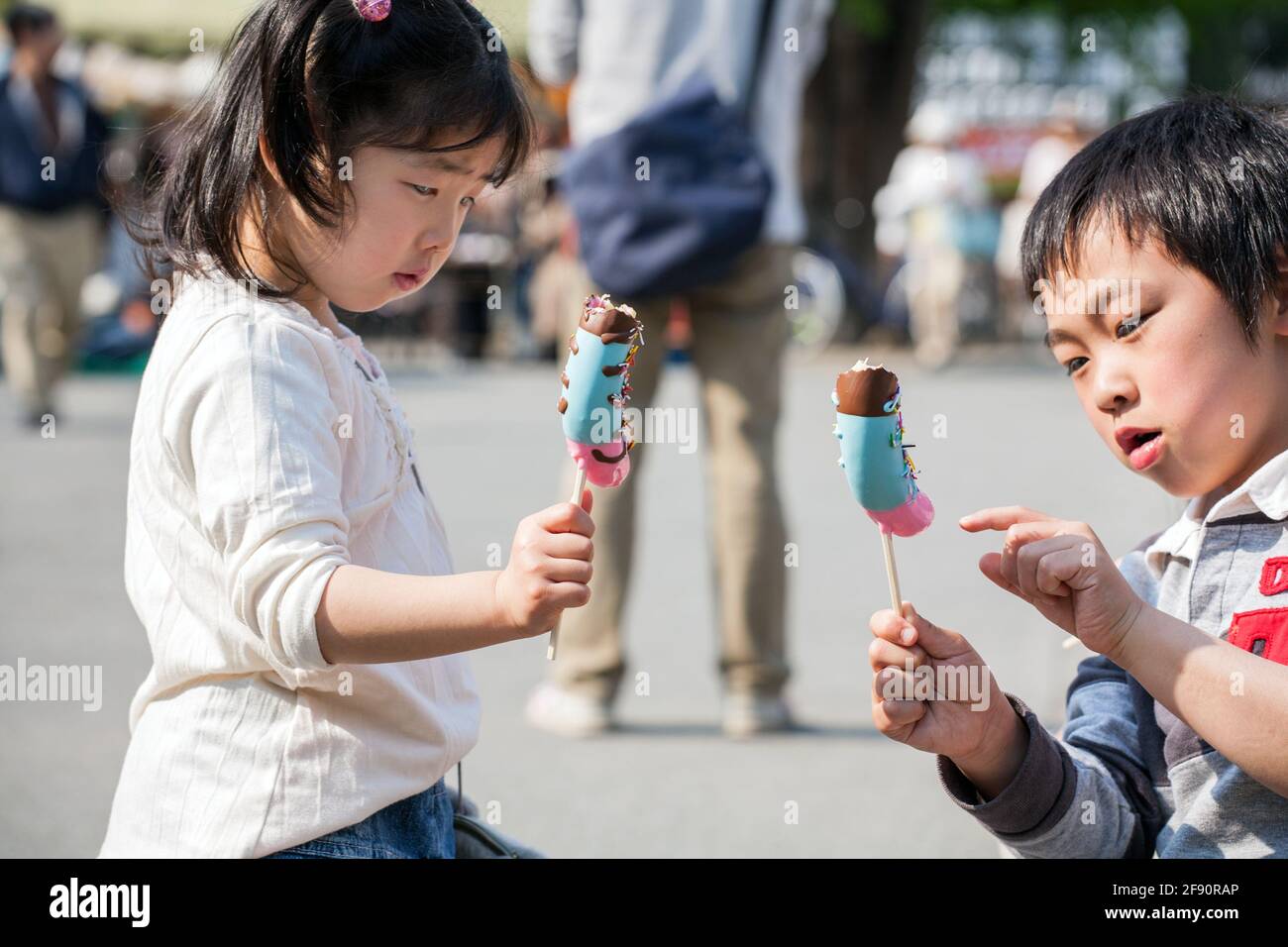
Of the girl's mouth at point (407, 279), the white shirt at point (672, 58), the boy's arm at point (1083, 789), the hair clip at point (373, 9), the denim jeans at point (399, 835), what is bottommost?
the denim jeans at point (399, 835)

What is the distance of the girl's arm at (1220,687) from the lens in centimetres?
170

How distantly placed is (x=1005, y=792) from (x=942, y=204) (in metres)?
12.5

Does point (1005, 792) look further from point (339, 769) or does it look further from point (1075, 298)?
point (339, 769)

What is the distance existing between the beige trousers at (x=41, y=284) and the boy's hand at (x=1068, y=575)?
28.1 ft

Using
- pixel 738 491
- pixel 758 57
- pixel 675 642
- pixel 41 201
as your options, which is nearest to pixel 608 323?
pixel 738 491

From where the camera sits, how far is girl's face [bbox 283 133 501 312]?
1910 millimetres

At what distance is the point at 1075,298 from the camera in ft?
6.25

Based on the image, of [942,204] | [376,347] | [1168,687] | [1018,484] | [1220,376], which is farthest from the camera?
[376,347]

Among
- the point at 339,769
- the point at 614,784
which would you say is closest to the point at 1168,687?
the point at 339,769

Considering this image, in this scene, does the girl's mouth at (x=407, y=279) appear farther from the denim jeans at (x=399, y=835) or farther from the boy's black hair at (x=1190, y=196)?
the boy's black hair at (x=1190, y=196)

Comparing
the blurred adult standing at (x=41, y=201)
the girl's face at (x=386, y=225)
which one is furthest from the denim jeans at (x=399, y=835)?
the blurred adult standing at (x=41, y=201)

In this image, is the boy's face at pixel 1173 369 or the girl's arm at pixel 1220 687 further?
the boy's face at pixel 1173 369

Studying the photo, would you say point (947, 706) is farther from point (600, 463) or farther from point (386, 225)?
point (386, 225)

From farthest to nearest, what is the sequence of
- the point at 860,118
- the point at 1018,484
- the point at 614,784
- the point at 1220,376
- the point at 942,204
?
the point at 860,118 → the point at 942,204 → the point at 1018,484 → the point at 614,784 → the point at 1220,376
